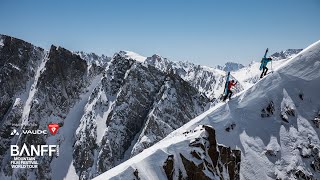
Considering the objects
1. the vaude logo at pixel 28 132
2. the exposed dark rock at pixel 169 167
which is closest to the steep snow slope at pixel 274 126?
the exposed dark rock at pixel 169 167

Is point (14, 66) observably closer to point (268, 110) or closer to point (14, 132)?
point (14, 132)

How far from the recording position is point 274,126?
167 feet

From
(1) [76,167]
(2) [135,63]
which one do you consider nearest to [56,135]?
(1) [76,167]

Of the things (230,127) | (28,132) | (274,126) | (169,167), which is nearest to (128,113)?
(28,132)

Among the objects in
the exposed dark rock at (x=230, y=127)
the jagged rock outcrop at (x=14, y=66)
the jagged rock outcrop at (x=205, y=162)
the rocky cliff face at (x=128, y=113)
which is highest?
the jagged rock outcrop at (x=14, y=66)

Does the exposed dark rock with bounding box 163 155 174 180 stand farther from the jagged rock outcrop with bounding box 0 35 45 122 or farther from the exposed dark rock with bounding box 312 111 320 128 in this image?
the jagged rock outcrop with bounding box 0 35 45 122

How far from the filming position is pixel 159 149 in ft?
127

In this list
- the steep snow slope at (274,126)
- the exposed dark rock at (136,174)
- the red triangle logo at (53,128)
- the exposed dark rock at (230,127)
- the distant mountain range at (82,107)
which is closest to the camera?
the exposed dark rock at (136,174)

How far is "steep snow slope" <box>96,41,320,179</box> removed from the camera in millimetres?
45875

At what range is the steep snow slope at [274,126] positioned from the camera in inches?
1806

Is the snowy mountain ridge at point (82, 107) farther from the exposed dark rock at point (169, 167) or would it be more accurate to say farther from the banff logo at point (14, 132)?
the exposed dark rock at point (169, 167)

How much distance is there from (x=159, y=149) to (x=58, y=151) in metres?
99.1

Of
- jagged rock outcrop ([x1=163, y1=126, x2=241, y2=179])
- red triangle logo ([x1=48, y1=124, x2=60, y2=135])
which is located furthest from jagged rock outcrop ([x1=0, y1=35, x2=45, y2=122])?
jagged rock outcrop ([x1=163, y1=126, x2=241, y2=179])

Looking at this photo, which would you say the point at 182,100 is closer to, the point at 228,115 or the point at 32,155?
the point at 32,155
